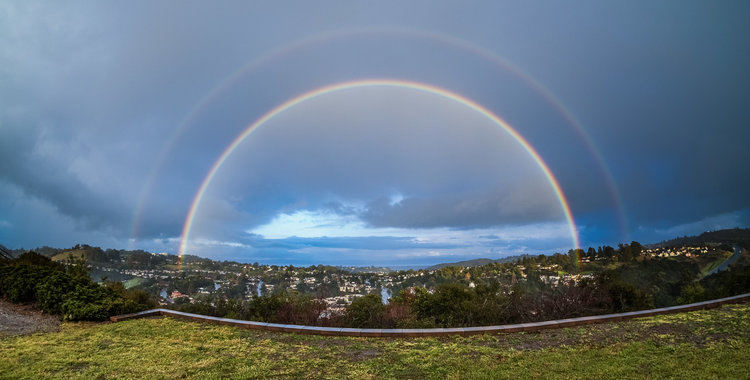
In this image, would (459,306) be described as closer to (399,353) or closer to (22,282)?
(399,353)

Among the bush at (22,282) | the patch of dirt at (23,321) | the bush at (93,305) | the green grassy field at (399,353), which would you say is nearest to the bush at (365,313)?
the green grassy field at (399,353)

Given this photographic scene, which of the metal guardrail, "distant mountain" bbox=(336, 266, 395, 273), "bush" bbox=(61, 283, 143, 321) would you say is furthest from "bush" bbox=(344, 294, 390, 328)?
"distant mountain" bbox=(336, 266, 395, 273)

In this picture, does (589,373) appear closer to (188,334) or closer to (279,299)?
(188,334)

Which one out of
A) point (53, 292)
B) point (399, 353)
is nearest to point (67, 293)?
point (53, 292)

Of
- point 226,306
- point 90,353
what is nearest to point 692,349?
point 90,353

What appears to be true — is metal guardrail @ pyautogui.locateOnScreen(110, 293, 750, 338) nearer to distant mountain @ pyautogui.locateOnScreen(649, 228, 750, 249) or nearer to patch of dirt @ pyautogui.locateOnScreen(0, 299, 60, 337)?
patch of dirt @ pyautogui.locateOnScreen(0, 299, 60, 337)

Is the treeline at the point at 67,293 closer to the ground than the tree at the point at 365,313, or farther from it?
farther from it

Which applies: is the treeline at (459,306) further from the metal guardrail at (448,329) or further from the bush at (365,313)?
the metal guardrail at (448,329)
